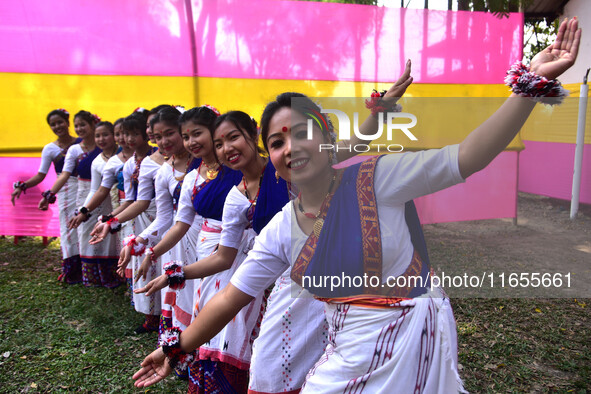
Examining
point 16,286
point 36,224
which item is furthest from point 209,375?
point 36,224

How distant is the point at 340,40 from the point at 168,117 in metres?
3.15

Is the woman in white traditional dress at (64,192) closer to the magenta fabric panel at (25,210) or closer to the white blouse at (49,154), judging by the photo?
the white blouse at (49,154)

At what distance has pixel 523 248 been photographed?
5289 millimetres

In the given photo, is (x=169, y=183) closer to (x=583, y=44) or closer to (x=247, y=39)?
(x=247, y=39)

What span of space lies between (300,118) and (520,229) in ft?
18.3

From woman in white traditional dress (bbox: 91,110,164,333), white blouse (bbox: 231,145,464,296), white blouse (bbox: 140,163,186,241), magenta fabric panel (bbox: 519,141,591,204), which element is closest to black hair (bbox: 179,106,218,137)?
white blouse (bbox: 140,163,186,241)

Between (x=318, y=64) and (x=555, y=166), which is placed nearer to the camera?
(x=318, y=64)

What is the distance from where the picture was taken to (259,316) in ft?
7.80

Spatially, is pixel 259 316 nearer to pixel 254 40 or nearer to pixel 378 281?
pixel 378 281

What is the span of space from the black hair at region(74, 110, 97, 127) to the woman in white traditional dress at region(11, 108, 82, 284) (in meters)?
0.34

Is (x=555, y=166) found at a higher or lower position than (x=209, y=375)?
higher

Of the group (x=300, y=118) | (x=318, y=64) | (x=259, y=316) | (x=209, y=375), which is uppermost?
(x=318, y=64)

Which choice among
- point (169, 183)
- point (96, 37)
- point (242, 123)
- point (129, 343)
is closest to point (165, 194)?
point (169, 183)

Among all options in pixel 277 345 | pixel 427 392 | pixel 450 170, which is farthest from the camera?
pixel 277 345
